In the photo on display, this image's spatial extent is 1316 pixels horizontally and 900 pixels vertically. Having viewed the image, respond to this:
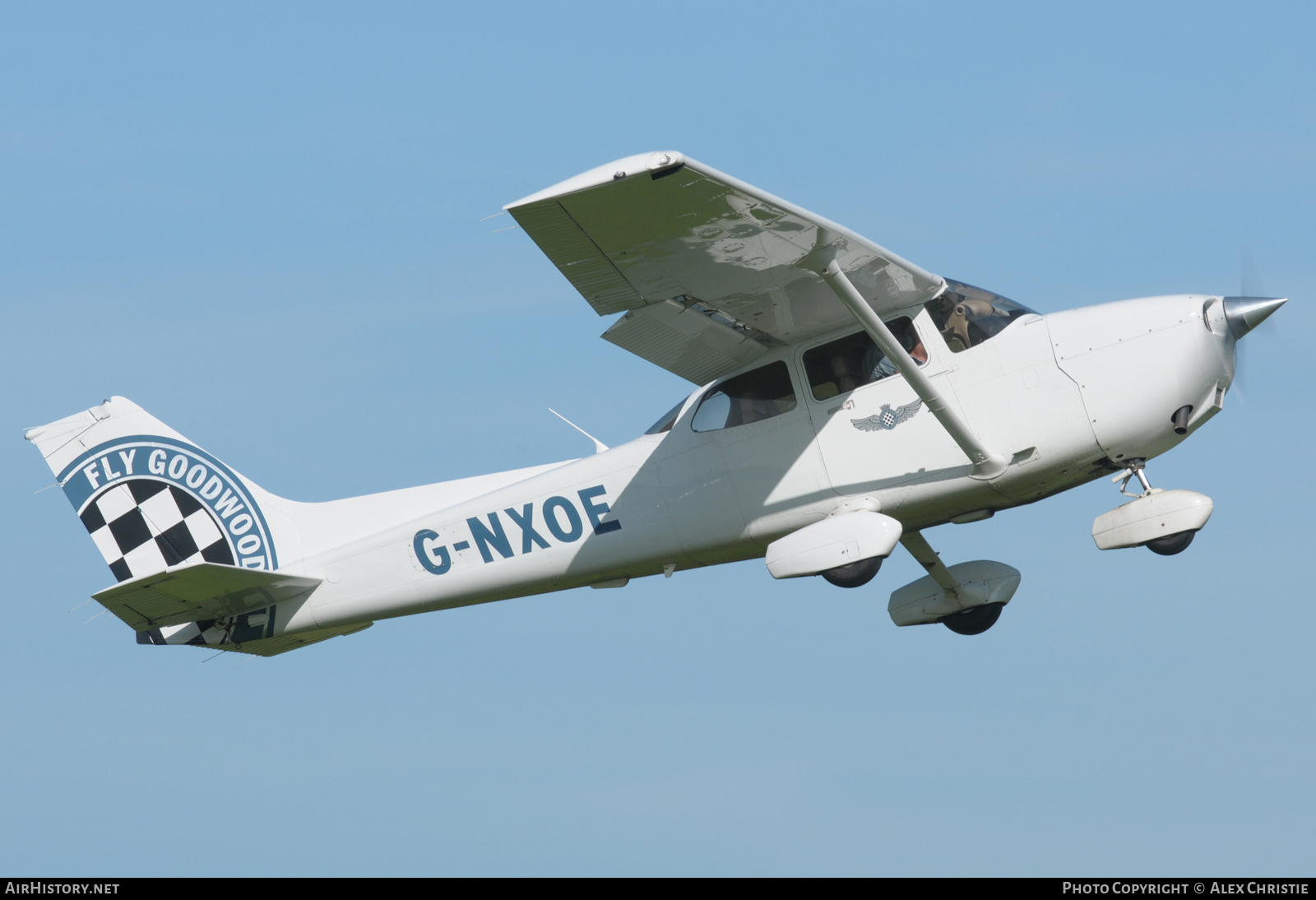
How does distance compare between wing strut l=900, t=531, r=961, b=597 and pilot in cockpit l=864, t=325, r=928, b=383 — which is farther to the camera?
wing strut l=900, t=531, r=961, b=597

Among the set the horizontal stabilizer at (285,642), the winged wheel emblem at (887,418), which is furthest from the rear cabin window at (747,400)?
→ the horizontal stabilizer at (285,642)

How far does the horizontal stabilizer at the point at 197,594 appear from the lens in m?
11.8

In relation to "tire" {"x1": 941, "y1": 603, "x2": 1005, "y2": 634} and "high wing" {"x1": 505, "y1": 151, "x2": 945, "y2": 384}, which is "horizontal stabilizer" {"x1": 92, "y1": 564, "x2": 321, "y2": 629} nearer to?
"high wing" {"x1": 505, "y1": 151, "x2": 945, "y2": 384}

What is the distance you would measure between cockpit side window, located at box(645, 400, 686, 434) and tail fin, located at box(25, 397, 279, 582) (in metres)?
3.94

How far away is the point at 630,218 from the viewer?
924cm

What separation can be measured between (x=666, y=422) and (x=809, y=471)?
4.51 feet

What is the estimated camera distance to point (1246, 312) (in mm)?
10500

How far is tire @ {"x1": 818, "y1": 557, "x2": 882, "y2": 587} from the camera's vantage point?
10688 millimetres

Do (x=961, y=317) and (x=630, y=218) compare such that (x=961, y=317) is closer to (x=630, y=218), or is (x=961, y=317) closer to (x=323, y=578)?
(x=630, y=218)

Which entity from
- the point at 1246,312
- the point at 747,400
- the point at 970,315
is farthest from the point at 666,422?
the point at 1246,312

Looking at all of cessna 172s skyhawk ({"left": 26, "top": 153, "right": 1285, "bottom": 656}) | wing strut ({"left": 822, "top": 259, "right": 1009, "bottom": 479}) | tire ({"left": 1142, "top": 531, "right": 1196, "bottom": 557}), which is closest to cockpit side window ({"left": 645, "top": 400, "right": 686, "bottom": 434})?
cessna 172s skyhawk ({"left": 26, "top": 153, "right": 1285, "bottom": 656})

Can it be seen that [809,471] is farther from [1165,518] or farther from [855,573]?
[1165,518]
